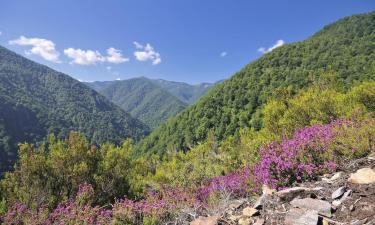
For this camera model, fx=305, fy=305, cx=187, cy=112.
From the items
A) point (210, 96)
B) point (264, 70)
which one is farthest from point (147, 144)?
point (264, 70)

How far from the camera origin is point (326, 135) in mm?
6387

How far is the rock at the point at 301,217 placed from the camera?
353 cm

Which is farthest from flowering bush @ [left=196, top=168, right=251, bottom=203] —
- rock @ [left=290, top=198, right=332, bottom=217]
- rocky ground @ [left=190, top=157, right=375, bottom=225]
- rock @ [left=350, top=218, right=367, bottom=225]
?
rock @ [left=350, top=218, right=367, bottom=225]

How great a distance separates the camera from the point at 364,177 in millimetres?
4371

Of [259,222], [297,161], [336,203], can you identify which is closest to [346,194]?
[336,203]

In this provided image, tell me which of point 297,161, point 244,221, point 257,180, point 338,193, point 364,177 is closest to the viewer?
point 244,221

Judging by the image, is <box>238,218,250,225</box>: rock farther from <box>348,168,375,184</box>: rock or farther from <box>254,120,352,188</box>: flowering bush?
<box>348,168,375,184</box>: rock

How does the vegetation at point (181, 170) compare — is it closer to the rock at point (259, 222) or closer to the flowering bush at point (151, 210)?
the flowering bush at point (151, 210)

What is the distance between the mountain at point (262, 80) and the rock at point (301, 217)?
6452 cm

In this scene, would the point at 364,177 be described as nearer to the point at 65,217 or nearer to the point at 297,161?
the point at 297,161

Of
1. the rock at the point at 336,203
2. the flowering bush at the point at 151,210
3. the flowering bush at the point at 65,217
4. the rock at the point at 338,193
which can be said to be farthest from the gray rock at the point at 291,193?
the flowering bush at the point at 65,217

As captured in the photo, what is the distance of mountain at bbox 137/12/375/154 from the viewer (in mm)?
75312

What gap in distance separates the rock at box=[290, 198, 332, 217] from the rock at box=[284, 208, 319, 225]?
0.63 feet

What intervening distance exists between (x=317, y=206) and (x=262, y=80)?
84.6 m
